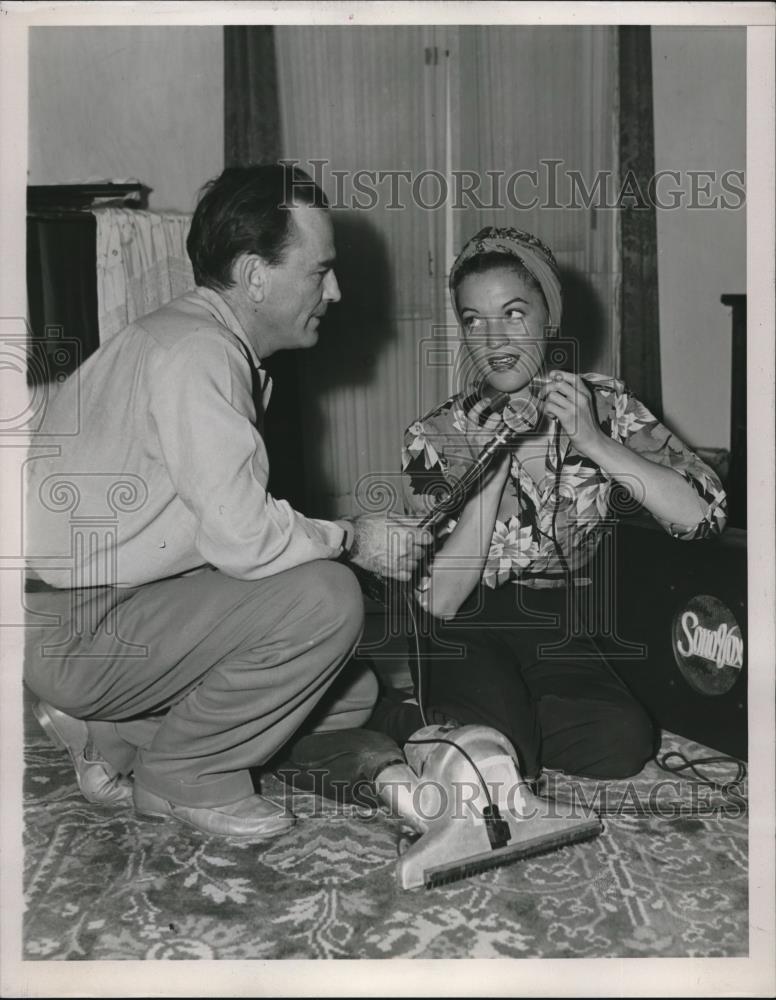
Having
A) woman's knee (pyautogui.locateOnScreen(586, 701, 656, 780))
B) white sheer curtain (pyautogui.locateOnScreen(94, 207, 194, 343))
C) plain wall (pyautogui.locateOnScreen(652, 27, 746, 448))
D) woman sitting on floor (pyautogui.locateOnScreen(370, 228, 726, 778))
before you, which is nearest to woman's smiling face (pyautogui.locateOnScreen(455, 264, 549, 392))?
woman sitting on floor (pyautogui.locateOnScreen(370, 228, 726, 778))

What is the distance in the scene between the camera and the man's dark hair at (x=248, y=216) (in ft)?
4.94

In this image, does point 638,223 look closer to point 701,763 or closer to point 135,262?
point 135,262

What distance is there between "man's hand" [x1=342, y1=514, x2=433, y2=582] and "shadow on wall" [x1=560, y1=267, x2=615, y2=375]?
220 centimetres

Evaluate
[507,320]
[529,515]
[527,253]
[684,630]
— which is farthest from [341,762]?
[527,253]

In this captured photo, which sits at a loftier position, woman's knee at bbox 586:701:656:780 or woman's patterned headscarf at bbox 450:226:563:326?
woman's patterned headscarf at bbox 450:226:563:326

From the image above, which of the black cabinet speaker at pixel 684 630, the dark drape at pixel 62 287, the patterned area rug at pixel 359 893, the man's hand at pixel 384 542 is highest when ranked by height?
the dark drape at pixel 62 287

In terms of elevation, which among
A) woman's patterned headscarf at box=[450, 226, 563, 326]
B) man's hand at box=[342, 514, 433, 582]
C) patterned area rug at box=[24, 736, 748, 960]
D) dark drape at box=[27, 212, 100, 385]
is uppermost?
dark drape at box=[27, 212, 100, 385]

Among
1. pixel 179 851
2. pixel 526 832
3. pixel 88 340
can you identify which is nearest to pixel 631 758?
pixel 526 832

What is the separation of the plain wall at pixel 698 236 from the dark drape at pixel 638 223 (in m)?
0.10

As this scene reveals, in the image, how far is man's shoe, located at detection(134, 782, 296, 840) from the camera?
142cm

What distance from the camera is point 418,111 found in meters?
3.39

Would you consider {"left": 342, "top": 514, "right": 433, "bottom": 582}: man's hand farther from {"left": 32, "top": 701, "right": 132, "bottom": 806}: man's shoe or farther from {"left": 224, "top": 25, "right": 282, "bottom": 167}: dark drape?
{"left": 224, "top": 25, "right": 282, "bottom": 167}: dark drape

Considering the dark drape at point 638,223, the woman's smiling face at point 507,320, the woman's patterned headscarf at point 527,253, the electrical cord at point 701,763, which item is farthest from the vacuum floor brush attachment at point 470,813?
the dark drape at point 638,223

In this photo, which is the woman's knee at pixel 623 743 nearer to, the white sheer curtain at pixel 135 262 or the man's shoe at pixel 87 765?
the man's shoe at pixel 87 765
